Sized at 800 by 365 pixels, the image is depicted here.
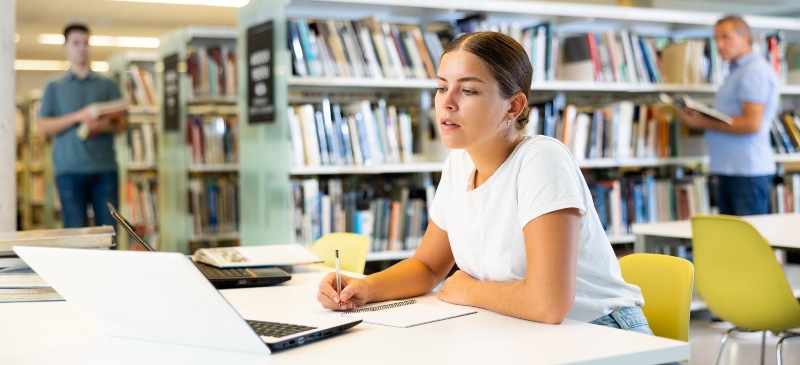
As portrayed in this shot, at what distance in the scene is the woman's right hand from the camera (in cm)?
164

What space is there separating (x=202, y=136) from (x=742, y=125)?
3.38 meters

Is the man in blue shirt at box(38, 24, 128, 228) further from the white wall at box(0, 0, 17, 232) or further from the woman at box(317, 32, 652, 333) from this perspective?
the woman at box(317, 32, 652, 333)

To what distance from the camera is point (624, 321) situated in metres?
1.63

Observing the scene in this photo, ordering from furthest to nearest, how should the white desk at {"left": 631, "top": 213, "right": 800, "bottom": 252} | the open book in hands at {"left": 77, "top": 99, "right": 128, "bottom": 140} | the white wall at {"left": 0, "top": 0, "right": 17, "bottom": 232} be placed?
the open book in hands at {"left": 77, "top": 99, "right": 128, "bottom": 140}, the white wall at {"left": 0, "top": 0, "right": 17, "bottom": 232}, the white desk at {"left": 631, "top": 213, "right": 800, "bottom": 252}

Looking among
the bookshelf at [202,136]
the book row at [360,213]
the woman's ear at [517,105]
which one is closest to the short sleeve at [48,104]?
the bookshelf at [202,136]

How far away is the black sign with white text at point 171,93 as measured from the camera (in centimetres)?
598

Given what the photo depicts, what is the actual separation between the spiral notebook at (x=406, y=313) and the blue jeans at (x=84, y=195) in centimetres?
359

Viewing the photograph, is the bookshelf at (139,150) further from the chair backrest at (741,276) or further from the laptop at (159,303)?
the laptop at (159,303)

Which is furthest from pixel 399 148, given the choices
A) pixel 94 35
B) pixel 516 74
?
pixel 94 35

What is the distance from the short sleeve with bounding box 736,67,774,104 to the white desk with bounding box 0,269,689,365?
144 inches

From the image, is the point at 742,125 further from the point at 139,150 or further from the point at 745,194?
the point at 139,150

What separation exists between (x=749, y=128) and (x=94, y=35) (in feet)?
29.9

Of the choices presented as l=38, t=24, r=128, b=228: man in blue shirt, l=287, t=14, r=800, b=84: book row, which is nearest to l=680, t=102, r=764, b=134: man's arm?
l=287, t=14, r=800, b=84: book row

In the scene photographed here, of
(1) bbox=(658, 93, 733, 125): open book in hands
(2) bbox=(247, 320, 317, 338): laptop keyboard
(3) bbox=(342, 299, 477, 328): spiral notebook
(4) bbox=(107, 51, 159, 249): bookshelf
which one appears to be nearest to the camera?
(2) bbox=(247, 320, 317, 338): laptop keyboard
